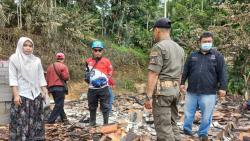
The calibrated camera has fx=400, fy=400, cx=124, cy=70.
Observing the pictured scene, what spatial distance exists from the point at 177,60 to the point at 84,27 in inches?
501

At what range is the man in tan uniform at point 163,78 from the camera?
5449mm

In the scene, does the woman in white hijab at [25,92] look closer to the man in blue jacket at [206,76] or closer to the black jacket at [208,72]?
the man in blue jacket at [206,76]

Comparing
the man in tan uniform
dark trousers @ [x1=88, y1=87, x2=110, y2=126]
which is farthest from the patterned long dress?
the man in tan uniform

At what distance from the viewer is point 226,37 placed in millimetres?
16062

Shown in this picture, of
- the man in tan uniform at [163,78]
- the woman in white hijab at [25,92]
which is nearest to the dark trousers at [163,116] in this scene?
the man in tan uniform at [163,78]

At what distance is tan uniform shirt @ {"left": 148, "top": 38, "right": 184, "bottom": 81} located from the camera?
17.9 ft

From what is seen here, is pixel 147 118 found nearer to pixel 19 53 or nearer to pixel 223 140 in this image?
pixel 223 140

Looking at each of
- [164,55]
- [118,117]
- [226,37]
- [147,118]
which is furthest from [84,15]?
[164,55]

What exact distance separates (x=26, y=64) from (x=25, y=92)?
43 centimetres

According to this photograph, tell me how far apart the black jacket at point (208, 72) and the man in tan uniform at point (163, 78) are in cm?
144

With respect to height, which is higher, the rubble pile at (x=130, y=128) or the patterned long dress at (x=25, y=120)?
the patterned long dress at (x=25, y=120)

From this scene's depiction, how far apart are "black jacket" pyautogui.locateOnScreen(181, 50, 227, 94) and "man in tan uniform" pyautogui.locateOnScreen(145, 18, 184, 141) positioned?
1.44 meters

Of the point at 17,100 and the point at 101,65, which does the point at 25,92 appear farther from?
the point at 101,65

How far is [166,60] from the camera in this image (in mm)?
5520
